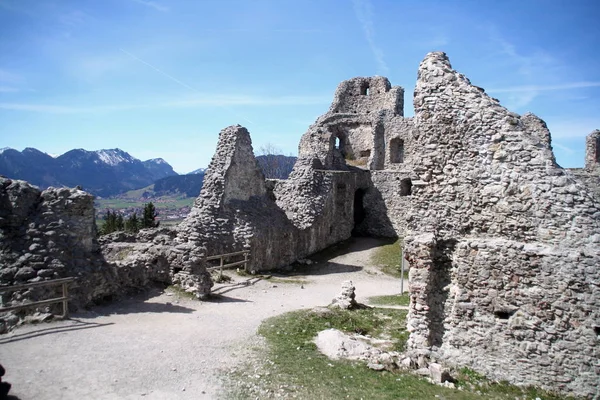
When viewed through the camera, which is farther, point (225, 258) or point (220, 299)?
point (225, 258)

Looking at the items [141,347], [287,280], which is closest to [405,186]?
[287,280]

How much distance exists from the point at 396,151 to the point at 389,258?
13.7 m

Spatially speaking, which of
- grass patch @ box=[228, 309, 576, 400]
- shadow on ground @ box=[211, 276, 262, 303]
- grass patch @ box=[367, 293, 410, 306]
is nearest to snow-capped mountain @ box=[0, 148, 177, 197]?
shadow on ground @ box=[211, 276, 262, 303]

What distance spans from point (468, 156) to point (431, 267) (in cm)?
235

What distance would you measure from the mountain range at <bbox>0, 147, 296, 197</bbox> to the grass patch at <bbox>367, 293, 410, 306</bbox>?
4386 inches

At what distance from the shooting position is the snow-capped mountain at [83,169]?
122 m

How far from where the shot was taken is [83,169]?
148 meters

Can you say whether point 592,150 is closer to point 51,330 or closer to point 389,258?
point 389,258

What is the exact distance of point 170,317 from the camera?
39.8 feet

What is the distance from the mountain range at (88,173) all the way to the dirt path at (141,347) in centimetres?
11348

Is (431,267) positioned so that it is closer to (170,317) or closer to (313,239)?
(170,317)

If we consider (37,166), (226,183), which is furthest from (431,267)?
(37,166)

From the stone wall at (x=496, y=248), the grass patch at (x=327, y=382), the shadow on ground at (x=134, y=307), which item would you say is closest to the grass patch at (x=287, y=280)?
the shadow on ground at (x=134, y=307)

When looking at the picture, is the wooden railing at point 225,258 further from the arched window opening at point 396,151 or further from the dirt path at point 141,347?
the arched window opening at point 396,151
